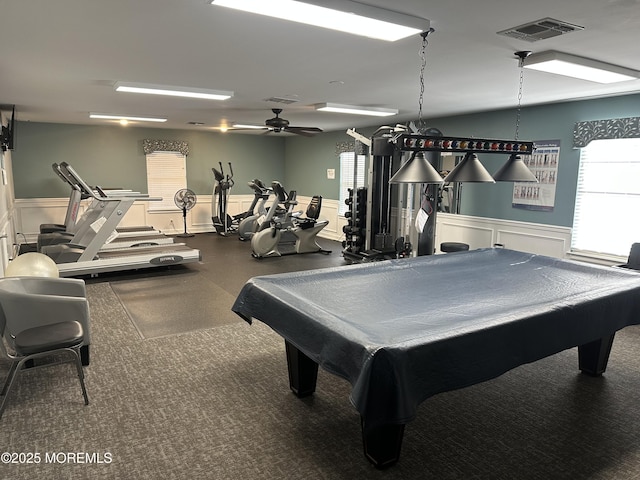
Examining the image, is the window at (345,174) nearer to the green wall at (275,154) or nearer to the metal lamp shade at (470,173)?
the green wall at (275,154)

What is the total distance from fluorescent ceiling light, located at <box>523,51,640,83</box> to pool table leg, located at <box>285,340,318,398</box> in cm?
262

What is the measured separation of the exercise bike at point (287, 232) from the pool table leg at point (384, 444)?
5.09 meters

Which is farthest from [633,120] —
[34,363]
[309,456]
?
[34,363]

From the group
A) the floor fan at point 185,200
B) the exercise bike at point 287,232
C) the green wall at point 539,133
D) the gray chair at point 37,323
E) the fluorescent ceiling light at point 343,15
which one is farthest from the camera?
the floor fan at point 185,200

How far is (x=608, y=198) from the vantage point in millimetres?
4809

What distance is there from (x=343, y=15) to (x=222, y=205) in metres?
7.69

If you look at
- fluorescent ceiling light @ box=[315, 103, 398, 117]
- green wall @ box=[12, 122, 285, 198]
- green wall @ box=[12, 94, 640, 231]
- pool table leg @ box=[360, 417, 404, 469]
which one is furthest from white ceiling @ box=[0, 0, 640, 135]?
green wall @ box=[12, 122, 285, 198]

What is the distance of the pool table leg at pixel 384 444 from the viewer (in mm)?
2133

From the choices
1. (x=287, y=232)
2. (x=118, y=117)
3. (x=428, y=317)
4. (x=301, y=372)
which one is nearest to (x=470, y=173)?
(x=428, y=317)

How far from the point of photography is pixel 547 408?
2.74 metres

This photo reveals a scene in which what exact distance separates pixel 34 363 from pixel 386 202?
517 centimetres

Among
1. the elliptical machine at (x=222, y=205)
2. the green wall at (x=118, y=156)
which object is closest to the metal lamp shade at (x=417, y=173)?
the elliptical machine at (x=222, y=205)

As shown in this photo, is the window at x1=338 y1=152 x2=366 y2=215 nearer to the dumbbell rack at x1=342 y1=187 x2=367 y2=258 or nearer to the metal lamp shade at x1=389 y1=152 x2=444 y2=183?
the dumbbell rack at x1=342 y1=187 x2=367 y2=258

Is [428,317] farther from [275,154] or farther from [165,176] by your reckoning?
[275,154]
